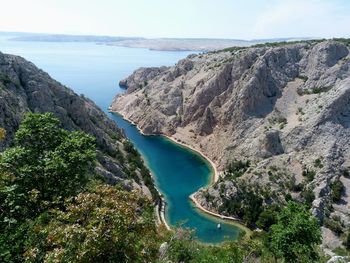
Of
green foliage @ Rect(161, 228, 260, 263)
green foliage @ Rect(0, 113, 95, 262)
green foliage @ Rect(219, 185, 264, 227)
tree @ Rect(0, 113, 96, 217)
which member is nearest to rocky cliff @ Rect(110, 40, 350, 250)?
green foliage @ Rect(219, 185, 264, 227)

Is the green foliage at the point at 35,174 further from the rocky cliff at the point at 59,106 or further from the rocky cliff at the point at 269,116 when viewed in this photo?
the rocky cliff at the point at 269,116

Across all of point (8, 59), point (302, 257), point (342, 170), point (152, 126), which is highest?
point (8, 59)

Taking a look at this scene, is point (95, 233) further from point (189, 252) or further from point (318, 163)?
point (318, 163)

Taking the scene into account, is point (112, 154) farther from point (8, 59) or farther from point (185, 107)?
A: point (185, 107)

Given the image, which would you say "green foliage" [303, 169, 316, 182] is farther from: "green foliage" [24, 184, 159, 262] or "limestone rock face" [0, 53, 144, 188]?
"green foliage" [24, 184, 159, 262]

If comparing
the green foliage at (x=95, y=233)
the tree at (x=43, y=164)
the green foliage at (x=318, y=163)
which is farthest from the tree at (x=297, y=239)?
the green foliage at (x=318, y=163)

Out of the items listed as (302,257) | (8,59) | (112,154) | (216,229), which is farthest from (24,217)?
(8,59)

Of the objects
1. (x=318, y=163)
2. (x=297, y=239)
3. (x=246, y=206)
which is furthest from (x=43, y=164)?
(x=318, y=163)
